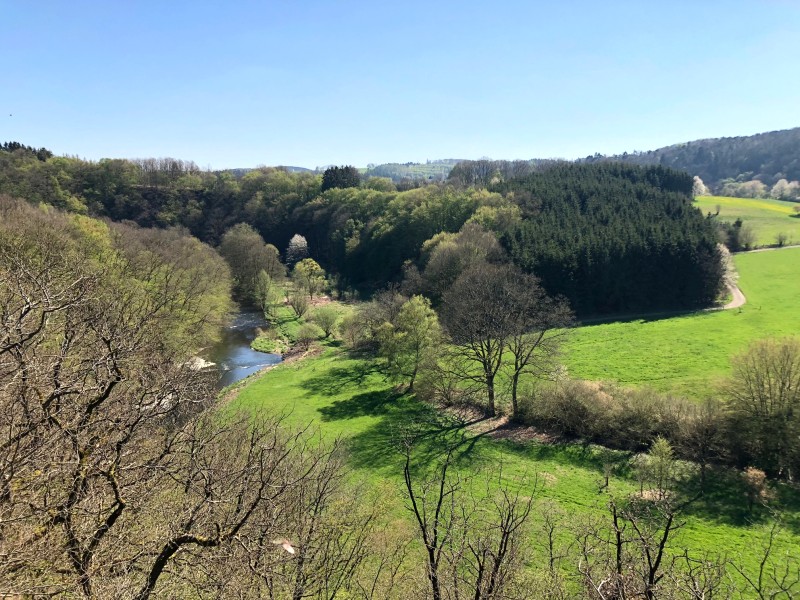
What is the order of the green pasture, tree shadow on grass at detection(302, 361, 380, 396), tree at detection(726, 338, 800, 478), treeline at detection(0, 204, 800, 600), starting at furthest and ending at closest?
tree shadow on grass at detection(302, 361, 380, 396) → tree at detection(726, 338, 800, 478) → the green pasture → treeline at detection(0, 204, 800, 600)

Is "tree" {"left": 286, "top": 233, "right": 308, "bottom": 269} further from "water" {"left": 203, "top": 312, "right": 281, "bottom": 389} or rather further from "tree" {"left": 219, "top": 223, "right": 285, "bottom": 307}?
"water" {"left": 203, "top": 312, "right": 281, "bottom": 389}

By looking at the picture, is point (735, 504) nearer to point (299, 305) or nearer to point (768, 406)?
point (768, 406)

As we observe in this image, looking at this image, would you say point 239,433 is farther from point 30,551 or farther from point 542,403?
point 542,403

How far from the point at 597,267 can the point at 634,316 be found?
250 inches

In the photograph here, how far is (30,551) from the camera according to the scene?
5879 mm

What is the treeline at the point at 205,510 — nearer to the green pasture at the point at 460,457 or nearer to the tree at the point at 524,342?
the green pasture at the point at 460,457

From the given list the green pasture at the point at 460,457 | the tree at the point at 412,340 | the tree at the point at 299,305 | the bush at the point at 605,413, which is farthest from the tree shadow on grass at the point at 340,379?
the tree at the point at 299,305

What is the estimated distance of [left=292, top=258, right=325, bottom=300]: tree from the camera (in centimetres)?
6419

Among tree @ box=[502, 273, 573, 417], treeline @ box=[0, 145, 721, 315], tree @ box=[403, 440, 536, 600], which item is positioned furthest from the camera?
treeline @ box=[0, 145, 721, 315]

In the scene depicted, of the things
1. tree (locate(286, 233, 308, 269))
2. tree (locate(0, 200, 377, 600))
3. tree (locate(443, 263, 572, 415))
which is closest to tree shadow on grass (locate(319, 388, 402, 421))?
tree (locate(443, 263, 572, 415))

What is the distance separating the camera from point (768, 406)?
21359mm

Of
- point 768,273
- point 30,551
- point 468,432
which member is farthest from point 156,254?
point 768,273

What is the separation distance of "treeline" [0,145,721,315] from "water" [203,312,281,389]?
20416 millimetres

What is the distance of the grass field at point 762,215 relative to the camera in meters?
71.4
